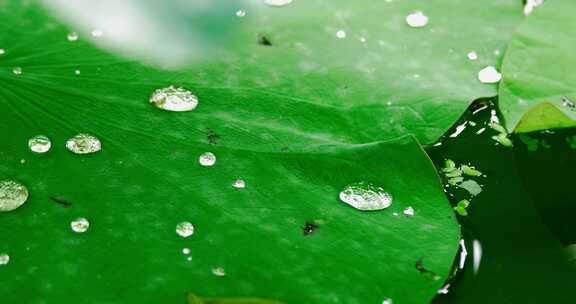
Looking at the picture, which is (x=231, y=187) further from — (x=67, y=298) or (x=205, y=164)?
(x=67, y=298)

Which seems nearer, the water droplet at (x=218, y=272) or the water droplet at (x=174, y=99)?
the water droplet at (x=218, y=272)

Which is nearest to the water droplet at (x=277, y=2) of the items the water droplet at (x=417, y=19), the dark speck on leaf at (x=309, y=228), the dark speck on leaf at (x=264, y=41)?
the dark speck on leaf at (x=264, y=41)

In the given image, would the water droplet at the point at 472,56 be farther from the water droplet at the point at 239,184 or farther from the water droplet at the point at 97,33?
the water droplet at the point at 97,33

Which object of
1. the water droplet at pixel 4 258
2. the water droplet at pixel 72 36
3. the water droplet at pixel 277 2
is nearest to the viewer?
the water droplet at pixel 4 258

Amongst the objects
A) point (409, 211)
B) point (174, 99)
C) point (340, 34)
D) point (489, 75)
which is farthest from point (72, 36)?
point (489, 75)

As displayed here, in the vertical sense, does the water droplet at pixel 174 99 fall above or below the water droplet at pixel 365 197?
above

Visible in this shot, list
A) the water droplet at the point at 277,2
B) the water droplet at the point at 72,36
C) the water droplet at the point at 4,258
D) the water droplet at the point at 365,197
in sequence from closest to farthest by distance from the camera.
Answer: the water droplet at the point at 4,258 → the water droplet at the point at 365,197 → the water droplet at the point at 72,36 → the water droplet at the point at 277,2

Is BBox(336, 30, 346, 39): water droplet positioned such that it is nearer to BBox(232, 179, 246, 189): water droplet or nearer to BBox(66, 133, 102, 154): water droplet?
BBox(232, 179, 246, 189): water droplet
